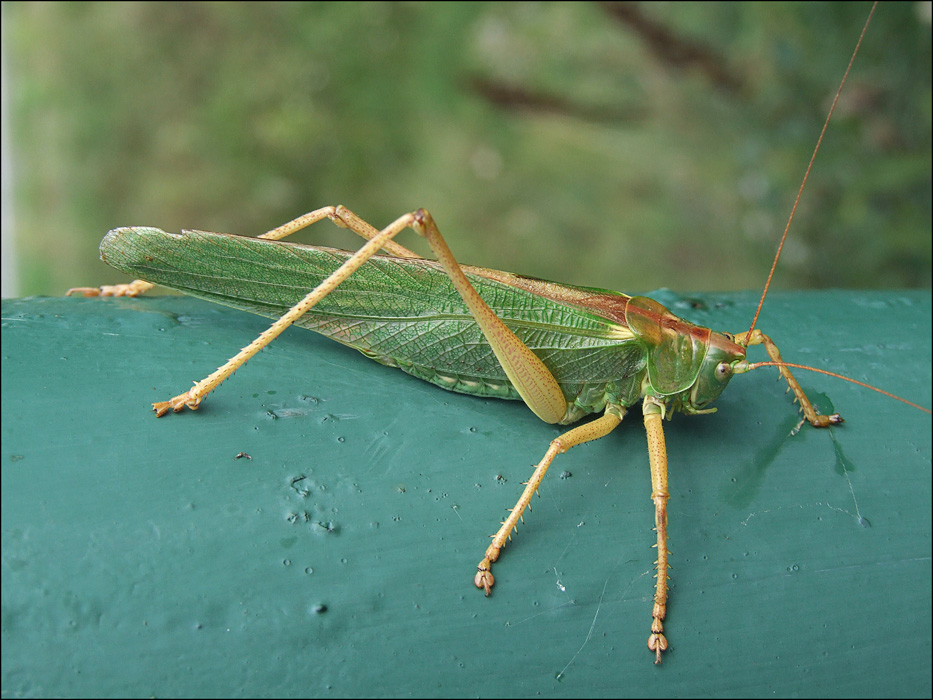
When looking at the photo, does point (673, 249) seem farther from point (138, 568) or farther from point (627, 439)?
point (138, 568)

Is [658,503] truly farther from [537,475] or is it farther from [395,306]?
[395,306]

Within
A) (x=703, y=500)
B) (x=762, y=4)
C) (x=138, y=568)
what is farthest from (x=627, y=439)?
(x=762, y=4)

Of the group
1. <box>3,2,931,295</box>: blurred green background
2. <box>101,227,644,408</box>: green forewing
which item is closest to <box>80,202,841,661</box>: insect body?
<box>101,227,644,408</box>: green forewing

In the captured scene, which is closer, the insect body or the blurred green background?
the insect body

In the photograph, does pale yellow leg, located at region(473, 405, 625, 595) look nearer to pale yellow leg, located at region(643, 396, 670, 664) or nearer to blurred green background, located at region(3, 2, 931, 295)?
pale yellow leg, located at region(643, 396, 670, 664)

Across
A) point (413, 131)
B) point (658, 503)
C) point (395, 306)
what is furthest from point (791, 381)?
point (413, 131)

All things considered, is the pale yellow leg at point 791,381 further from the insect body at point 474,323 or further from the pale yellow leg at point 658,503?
the pale yellow leg at point 658,503
